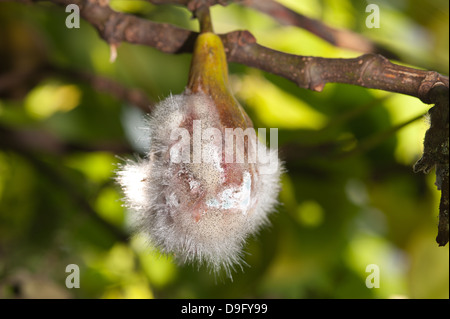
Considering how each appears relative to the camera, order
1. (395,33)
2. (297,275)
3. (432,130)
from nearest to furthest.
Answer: (432,130)
(297,275)
(395,33)

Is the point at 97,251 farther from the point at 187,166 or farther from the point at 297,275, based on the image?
the point at 187,166

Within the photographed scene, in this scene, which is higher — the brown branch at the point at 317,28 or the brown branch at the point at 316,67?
the brown branch at the point at 317,28

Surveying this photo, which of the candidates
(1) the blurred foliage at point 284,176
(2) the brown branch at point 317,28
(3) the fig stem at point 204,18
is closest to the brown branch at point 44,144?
(1) the blurred foliage at point 284,176

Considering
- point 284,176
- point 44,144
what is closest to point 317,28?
point 284,176

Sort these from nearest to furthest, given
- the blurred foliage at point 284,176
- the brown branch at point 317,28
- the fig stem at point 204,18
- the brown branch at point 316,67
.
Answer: the brown branch at point 316,67
the fig stem at point 204,18
the brown branch at point 317,28
the blurred foliage at point 284,176

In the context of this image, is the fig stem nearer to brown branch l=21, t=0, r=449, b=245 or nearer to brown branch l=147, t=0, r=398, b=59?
brown branch l=21, t=0, r=449, b=245

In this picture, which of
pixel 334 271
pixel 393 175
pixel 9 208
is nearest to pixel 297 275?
pixel 334 271

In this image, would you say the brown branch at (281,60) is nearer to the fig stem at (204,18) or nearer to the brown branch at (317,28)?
the fig stem at (204,18)

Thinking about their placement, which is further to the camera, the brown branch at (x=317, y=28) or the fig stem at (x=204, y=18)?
the brown branch at (x=317, y=28)

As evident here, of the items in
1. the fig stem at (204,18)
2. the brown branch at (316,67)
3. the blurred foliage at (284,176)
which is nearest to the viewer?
the brown branch at (316,67)
